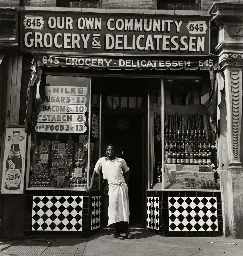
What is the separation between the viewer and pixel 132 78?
939cm

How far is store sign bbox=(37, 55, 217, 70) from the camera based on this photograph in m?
8.83

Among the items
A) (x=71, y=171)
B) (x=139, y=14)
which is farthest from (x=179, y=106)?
(x=71, y=171)

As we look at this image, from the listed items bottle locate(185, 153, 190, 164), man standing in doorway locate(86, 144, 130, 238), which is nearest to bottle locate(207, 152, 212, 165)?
bottle locate(185, 153, 190, 164)

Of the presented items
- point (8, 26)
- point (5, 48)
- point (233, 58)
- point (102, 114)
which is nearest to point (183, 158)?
point (102, 114)

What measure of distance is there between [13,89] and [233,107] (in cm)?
482

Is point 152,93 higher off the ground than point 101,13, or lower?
lower

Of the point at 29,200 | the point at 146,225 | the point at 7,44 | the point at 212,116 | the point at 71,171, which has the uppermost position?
the point at 7,44

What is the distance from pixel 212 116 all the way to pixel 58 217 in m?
4.07

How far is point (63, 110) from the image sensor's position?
9.07 m

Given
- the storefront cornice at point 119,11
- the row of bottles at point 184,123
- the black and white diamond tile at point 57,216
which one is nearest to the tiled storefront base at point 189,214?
the row of bottles at point 184,123

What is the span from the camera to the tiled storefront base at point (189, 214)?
8.57m

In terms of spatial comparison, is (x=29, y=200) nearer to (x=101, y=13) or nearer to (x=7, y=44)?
(x=7, y=44)

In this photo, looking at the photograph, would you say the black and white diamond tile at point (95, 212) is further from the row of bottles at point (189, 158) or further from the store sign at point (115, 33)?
the store sign at point (115, 33)

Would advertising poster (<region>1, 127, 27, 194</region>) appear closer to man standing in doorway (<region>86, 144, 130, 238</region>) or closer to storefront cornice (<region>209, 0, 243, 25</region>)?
man standing in doorway (<region>86, 144, 130, 238</region>)
